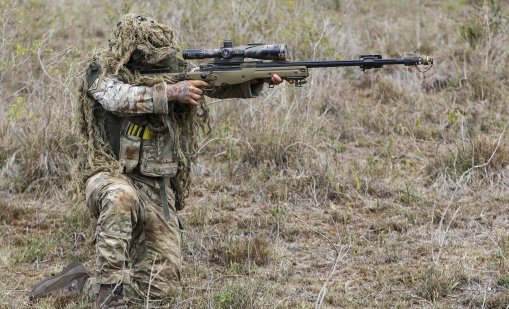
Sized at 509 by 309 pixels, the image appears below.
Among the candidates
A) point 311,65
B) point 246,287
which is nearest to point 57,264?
point 246,287

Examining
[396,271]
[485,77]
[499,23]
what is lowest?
[396,271]

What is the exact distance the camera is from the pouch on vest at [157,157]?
15.9ft

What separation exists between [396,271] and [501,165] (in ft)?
5.98

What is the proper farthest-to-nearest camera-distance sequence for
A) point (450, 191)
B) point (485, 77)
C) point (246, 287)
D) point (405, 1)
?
1. point (405, 1)
2. point (485, 77)
3. point (450, 191)
4. point (246, 287)

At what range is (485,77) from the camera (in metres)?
8.16

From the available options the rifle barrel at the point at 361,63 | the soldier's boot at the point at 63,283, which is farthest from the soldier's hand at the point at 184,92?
the soldier's boot at the point at 63,283

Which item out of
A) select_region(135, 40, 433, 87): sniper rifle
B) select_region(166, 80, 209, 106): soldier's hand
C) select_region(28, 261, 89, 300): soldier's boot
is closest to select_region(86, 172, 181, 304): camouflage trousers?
select_region(28, 261, 89, 300): soldier's boot

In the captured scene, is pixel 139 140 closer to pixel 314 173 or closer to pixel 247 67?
pixel 247 67

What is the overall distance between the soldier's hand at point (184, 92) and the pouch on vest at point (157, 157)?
14.4 inches

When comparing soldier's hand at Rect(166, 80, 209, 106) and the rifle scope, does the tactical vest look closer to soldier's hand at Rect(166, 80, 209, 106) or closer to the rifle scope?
soldier's hand at Rect(166, 80, 209, 106)

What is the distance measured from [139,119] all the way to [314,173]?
79.9 inches

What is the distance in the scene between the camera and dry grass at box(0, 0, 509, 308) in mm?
5008

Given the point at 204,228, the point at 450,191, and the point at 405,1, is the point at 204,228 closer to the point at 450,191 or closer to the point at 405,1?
the point at 450,191

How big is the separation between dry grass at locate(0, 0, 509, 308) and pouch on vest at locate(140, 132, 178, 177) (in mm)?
630
